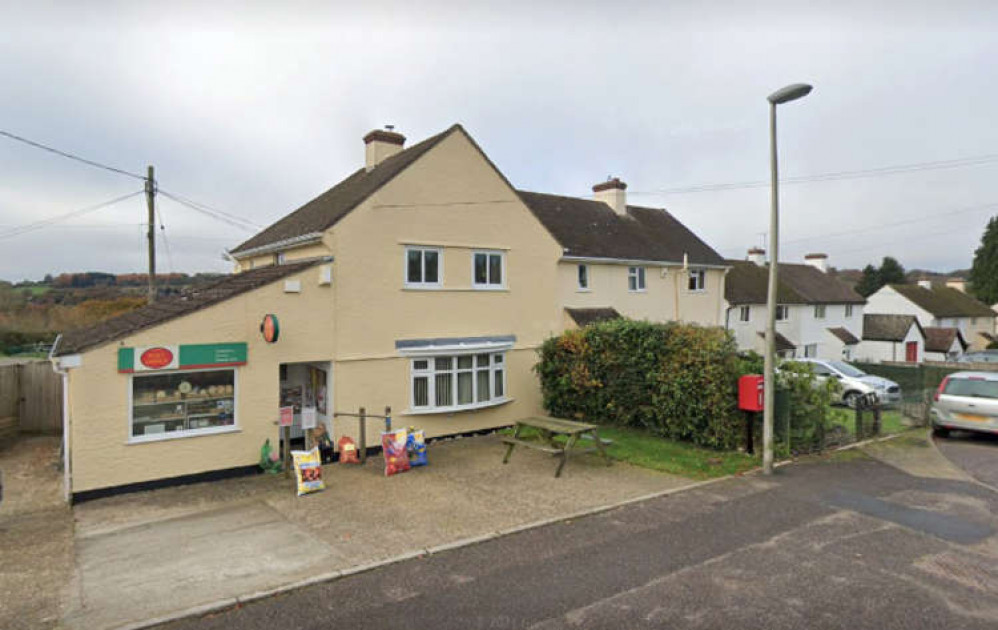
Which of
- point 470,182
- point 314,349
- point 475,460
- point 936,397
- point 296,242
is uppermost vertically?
point 470,182

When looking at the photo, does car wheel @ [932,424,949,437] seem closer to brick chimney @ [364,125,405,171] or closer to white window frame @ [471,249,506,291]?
white window frame @ [471,249,506,291]

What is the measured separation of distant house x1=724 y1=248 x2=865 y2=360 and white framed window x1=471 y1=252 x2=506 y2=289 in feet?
56.4

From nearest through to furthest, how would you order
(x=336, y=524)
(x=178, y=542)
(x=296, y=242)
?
(x=178, y=542) → (x=336, y=524) → (x=296, y=242)

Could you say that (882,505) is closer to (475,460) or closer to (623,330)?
(623,330)

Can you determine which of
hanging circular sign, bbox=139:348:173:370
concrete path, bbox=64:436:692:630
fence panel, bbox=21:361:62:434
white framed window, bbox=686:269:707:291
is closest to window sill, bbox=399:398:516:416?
concrete path, bbox=64:436:692:630

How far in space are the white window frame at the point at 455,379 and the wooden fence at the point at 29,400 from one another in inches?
392

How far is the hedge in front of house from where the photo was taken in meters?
12.3

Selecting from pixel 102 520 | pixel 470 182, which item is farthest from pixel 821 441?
pixel 102 520

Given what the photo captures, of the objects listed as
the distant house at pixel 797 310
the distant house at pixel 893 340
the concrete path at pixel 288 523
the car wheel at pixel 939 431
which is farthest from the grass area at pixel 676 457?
the distant house at pixel 893 340

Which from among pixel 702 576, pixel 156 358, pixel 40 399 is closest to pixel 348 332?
pixel 156 358

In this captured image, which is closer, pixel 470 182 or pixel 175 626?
pixel 175 626

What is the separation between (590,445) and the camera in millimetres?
12875

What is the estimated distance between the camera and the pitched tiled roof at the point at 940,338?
144 ft

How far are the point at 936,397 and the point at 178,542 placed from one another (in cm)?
1733
